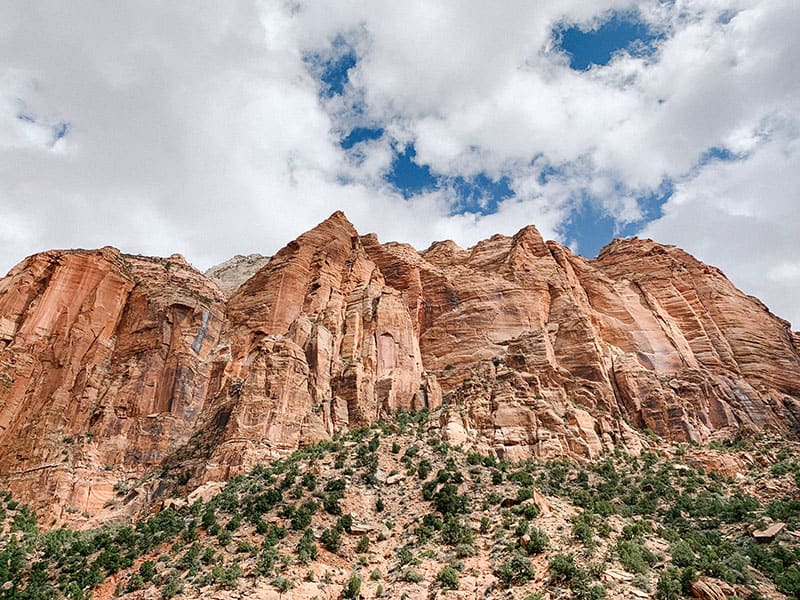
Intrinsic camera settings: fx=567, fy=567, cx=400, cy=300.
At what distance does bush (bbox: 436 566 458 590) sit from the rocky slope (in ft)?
63.0

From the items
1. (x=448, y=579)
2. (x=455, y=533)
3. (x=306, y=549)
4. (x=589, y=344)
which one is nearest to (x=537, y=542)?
(x=455, y=533)

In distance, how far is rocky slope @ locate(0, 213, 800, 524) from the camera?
51.7 m

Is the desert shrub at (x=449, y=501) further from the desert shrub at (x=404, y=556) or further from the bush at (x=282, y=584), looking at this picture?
the bush at (x=282, y=584)

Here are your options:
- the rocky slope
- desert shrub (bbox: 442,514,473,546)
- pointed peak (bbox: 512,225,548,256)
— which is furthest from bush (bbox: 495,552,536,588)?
pointed peak (bbox: 512,225,548,256)

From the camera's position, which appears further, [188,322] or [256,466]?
[188,322]

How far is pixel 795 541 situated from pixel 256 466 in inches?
1451

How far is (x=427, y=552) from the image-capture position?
32.2m

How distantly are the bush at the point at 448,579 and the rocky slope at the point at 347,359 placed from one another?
1920 centimetres

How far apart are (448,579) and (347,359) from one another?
113 feet

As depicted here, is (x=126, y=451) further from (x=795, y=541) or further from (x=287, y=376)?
(x=795, y=541)

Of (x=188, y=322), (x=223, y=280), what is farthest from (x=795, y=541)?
(x=223, y=280)

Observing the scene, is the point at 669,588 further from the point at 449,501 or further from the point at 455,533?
the point at 449,501

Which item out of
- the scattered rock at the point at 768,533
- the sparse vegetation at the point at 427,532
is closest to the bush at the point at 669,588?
the sparse vegetation at the point at 427,532

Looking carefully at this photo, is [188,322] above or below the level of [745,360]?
above
